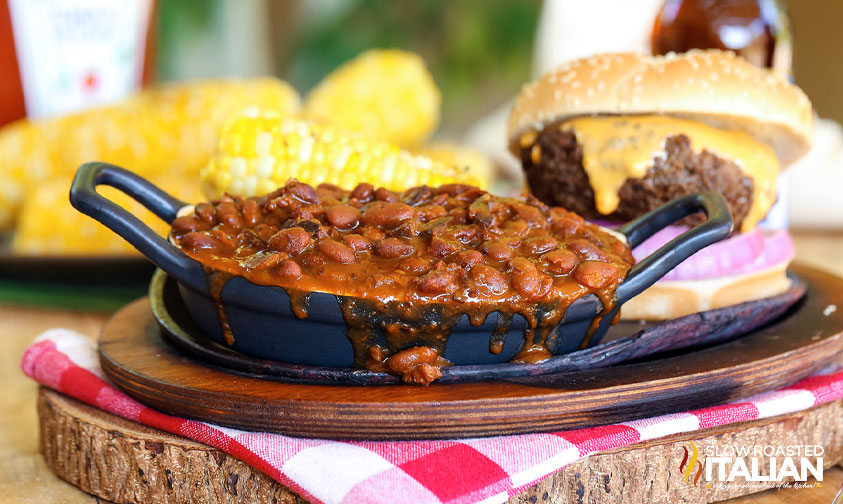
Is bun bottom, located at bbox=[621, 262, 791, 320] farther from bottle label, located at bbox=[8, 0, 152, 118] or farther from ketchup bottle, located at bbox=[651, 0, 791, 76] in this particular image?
bottle label, located at bbox=[8, 0, 152, 118]

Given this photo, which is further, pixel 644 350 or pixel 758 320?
pixel 758 320

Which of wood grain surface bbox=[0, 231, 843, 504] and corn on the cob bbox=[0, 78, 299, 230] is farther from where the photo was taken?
corn on the cob bbox=[0, 78, 299, 230]

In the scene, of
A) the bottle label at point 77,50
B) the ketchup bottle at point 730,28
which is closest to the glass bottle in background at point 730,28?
the ketchup bottle at point 730,28

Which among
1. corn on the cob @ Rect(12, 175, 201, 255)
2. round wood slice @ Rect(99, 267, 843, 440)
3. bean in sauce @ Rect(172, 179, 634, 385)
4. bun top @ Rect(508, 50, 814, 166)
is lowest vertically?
corn on the cob @ Rect(12, 175, 201, 255)

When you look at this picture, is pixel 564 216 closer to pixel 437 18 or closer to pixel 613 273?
pixel 613 273

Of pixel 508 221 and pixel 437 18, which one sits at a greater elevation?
pixel 437 18

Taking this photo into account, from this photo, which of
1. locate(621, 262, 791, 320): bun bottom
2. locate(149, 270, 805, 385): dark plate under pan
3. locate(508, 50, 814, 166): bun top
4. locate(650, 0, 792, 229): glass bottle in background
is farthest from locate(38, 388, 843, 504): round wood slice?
locate(650, 0, 792, 229): glass bottle in background

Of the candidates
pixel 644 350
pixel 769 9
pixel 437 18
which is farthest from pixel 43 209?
pixel 437 18
